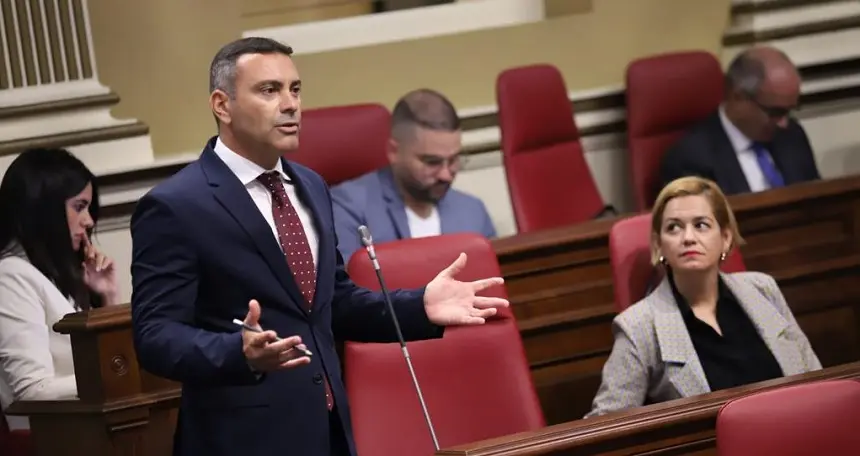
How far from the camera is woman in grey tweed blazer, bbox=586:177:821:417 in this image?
2666mm

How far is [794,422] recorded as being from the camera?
189 centimetres

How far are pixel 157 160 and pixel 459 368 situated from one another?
1649 mm

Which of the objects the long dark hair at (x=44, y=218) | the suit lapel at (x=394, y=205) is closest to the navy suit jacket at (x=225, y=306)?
the long dark hair at (x=44, y=218)

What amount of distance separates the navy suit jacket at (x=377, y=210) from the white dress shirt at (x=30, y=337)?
676 mm

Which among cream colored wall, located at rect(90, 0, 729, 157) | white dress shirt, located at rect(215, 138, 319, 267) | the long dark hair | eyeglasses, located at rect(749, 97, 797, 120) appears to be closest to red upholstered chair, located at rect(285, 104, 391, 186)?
the long dark hair

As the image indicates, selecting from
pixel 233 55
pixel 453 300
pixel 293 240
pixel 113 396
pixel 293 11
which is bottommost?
pixel 113 396

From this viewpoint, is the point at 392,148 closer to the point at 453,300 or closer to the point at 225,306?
the point at 453,300

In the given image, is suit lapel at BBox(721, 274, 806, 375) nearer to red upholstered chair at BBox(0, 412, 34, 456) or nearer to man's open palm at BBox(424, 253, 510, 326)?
man's open palm at BBox(424, 253, 510, 326)

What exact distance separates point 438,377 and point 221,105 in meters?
0.87

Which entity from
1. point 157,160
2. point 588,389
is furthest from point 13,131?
point 588,389

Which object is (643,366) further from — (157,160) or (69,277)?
(157,160)

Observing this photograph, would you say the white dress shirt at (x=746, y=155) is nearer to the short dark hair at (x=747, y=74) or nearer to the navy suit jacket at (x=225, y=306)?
the short dark hair at (x=747, y=74)

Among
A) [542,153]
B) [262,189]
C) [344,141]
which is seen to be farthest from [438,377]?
[542,153]

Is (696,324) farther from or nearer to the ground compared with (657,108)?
nearer to the ground
